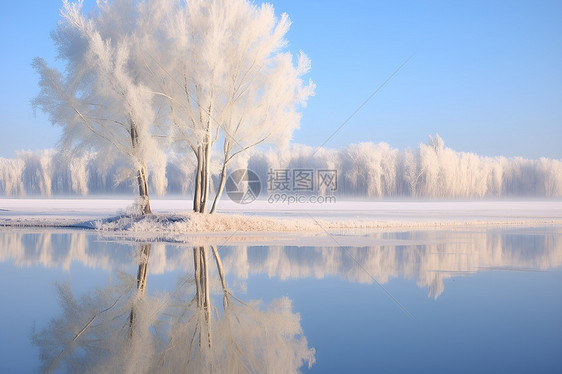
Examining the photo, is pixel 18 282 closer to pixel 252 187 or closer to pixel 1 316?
pixel 1 316

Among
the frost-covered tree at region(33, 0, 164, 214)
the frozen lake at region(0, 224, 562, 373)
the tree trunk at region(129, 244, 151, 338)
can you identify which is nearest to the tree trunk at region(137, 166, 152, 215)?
the frost-covered tree at region(33, 0, 164, 214)

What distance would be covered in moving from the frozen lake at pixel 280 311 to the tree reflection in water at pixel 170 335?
0.01m

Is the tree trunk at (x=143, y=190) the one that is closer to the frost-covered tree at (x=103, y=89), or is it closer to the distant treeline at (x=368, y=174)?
the frost-covered tree at (x=103, y=89)

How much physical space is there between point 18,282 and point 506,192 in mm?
55690

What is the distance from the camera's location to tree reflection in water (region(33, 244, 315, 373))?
372 centimetres

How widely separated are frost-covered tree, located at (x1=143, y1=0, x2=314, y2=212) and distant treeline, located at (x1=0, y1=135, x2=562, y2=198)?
88.8 ft

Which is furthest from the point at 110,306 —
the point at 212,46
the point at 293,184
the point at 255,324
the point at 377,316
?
the point at 293,184

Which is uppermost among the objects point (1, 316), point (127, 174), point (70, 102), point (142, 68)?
Result: point (142, 68)

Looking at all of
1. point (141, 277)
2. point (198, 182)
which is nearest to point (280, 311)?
point (141, 277)

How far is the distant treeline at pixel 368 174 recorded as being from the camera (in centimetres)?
4600

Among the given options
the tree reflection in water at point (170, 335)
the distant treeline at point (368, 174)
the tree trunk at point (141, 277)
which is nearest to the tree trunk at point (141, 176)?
the tree trunk at point (141, 277)

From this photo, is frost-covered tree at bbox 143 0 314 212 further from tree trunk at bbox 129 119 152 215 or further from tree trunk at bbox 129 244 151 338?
tree trunk at bbox 129 244 151 338

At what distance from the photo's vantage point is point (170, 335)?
4336mm

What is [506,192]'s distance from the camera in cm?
5438
